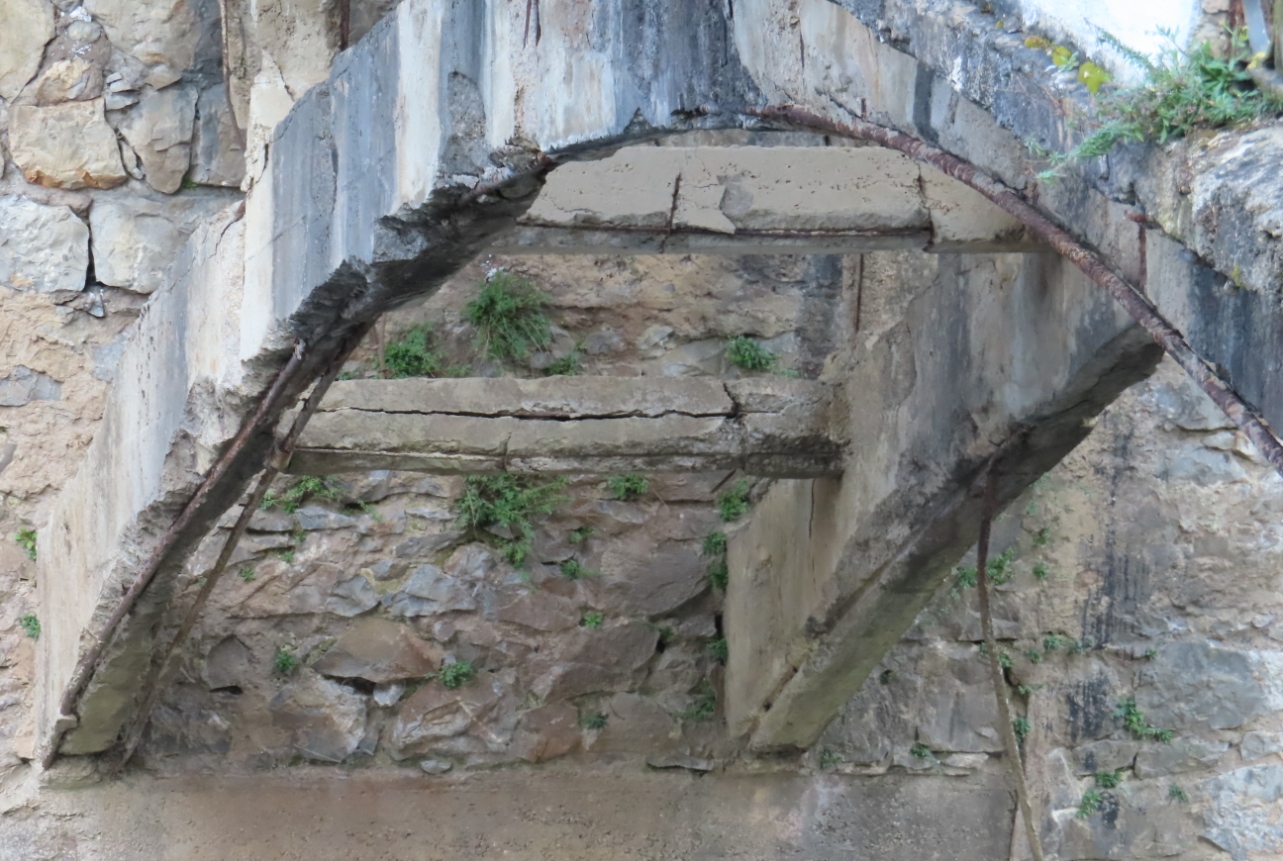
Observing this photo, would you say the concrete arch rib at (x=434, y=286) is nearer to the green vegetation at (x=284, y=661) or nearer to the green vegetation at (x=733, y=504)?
the green vegetation at (x=284, y=661)

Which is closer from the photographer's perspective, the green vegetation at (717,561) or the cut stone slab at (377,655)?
the cut stone slab at (377,655)

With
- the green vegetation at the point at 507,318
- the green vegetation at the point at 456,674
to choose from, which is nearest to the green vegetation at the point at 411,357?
the green vegetation at the point at 507,318

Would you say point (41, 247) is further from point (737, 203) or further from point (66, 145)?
point (737, 203)

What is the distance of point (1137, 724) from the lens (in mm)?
4727

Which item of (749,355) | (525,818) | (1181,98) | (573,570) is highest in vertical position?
(1181,98)

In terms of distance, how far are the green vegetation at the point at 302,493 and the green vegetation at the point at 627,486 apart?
84 centimetres

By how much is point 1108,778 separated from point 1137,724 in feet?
0.62

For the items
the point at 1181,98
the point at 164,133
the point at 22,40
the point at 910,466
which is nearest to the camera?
the point at 1181,98

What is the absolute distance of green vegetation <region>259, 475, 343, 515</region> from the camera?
4.63 metres

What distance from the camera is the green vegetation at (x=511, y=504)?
4699mm

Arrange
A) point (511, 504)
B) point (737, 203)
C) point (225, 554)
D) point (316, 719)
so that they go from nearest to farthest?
point (737, 203)
point (225, 554)
point (316, 719)
point (511, 504)

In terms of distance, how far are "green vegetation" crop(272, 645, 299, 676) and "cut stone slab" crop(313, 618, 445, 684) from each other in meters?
0.06

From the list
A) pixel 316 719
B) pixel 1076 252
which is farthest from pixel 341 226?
A: pixel 316 719

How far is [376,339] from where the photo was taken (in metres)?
4.62
